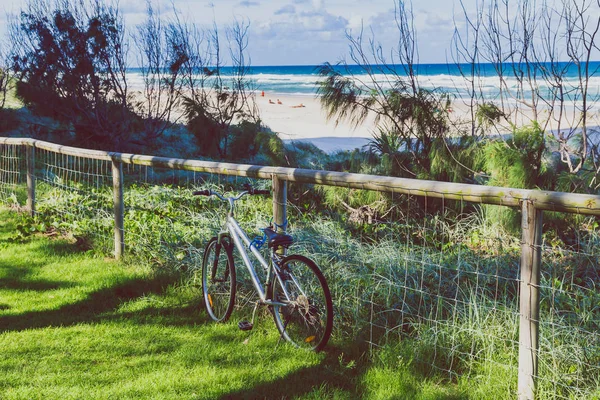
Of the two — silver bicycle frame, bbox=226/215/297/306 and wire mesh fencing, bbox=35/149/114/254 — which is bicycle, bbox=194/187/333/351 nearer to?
silver bicycle frame, bbox=226/215/297/306

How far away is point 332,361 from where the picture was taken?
4.14 meters

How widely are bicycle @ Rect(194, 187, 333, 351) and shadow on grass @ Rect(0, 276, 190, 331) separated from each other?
705mm

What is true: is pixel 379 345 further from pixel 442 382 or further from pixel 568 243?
pixel 568 243

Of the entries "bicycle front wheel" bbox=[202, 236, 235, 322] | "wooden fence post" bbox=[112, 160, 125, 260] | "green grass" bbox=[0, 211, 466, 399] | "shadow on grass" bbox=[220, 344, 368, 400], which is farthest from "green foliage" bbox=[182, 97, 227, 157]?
"shadow on grass" bbox=[220, 344, 368, 400]

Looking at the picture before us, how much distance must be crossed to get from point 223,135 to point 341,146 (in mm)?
6754

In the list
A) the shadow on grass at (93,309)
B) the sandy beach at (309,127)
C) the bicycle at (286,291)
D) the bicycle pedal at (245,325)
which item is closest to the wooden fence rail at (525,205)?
the bicycle at (286,291)

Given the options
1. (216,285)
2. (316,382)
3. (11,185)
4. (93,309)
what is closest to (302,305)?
(316,382)

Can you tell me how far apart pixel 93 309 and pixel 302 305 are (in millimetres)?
1972

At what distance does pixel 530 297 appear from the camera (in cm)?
338

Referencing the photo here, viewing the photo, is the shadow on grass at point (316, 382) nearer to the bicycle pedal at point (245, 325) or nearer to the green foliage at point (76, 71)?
the bicycle pedal at point (245, 325)

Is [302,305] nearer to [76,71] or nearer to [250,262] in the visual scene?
[250,262]

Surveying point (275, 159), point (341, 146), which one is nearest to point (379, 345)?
point (275, 159)

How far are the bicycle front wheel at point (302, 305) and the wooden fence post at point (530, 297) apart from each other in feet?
3.72

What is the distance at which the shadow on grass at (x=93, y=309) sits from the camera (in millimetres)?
4914
